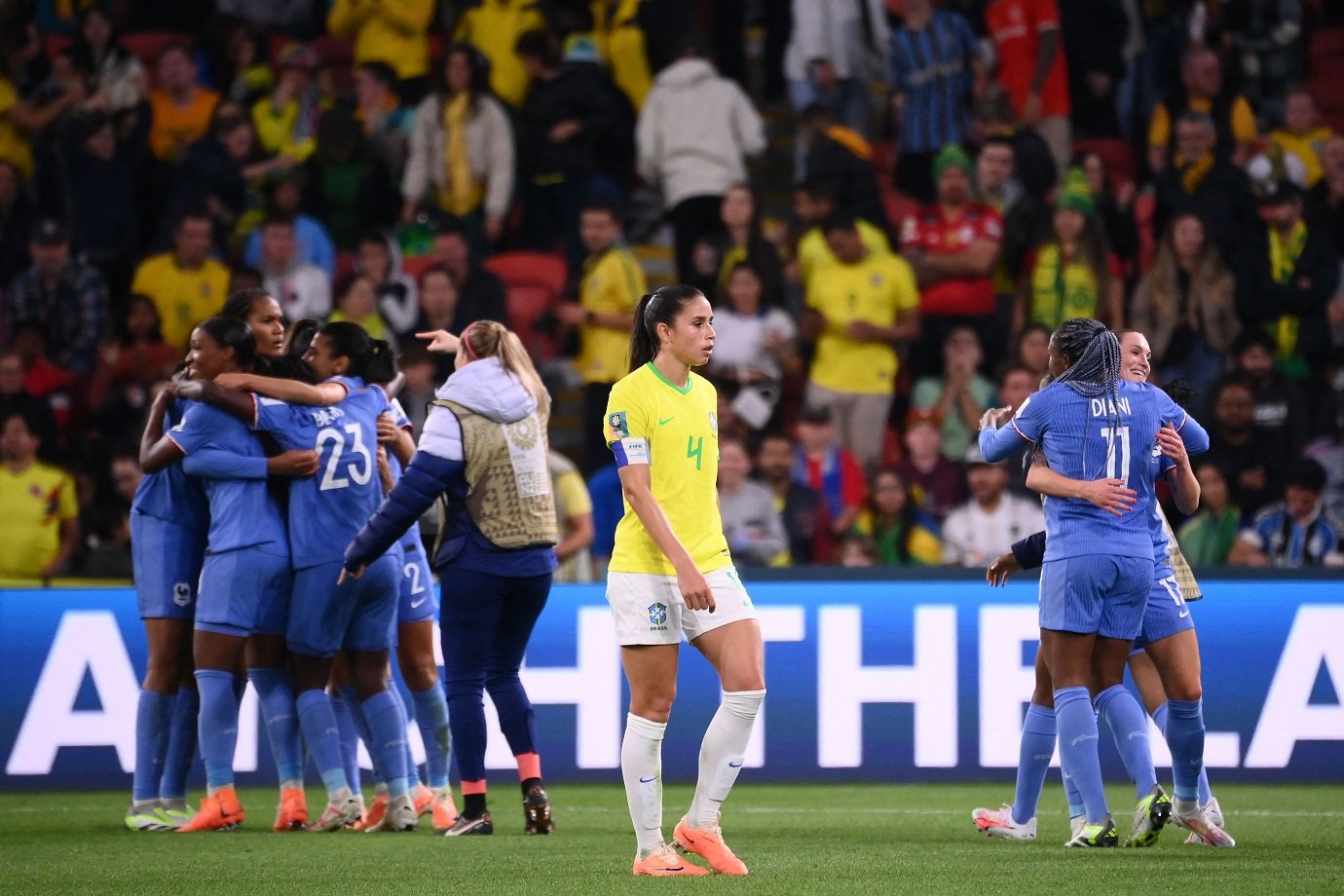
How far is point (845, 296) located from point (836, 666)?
12.4 feet

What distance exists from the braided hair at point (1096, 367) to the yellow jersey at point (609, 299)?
6.93 metres

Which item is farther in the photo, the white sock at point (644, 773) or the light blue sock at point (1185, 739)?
the light blue sock at point (1185, 739)

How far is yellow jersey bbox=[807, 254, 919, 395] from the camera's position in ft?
46.4

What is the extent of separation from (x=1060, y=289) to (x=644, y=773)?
841cm

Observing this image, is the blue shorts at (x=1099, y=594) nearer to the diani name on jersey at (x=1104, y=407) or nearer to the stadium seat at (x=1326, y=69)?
the diani name on jersey at (x=1104, y=407)

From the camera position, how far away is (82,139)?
51.8ft

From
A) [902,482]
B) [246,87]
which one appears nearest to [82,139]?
[246,87]

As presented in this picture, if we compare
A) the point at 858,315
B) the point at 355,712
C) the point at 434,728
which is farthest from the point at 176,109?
the point at 434,728

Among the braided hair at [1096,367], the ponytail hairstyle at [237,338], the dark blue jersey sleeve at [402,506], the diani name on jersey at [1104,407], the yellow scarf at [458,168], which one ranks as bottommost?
the dark blue jersey sleeve at [402,506]

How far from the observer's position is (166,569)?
9.04m

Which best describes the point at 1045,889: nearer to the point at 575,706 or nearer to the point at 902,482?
the point at 575,706

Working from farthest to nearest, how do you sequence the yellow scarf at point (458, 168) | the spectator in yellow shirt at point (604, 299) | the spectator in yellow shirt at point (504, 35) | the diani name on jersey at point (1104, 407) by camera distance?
the spectator in yellow shirt at point (504, 35)
the yellow scarf at point (458, 168)
the spectator in yellow shirt at point (604, 299)
the diani name on jersey at point (1104, 407)

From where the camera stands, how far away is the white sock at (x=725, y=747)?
667cm

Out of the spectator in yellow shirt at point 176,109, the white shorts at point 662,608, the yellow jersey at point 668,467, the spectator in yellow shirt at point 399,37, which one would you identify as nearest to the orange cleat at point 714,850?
the white shorts at point 662,608
